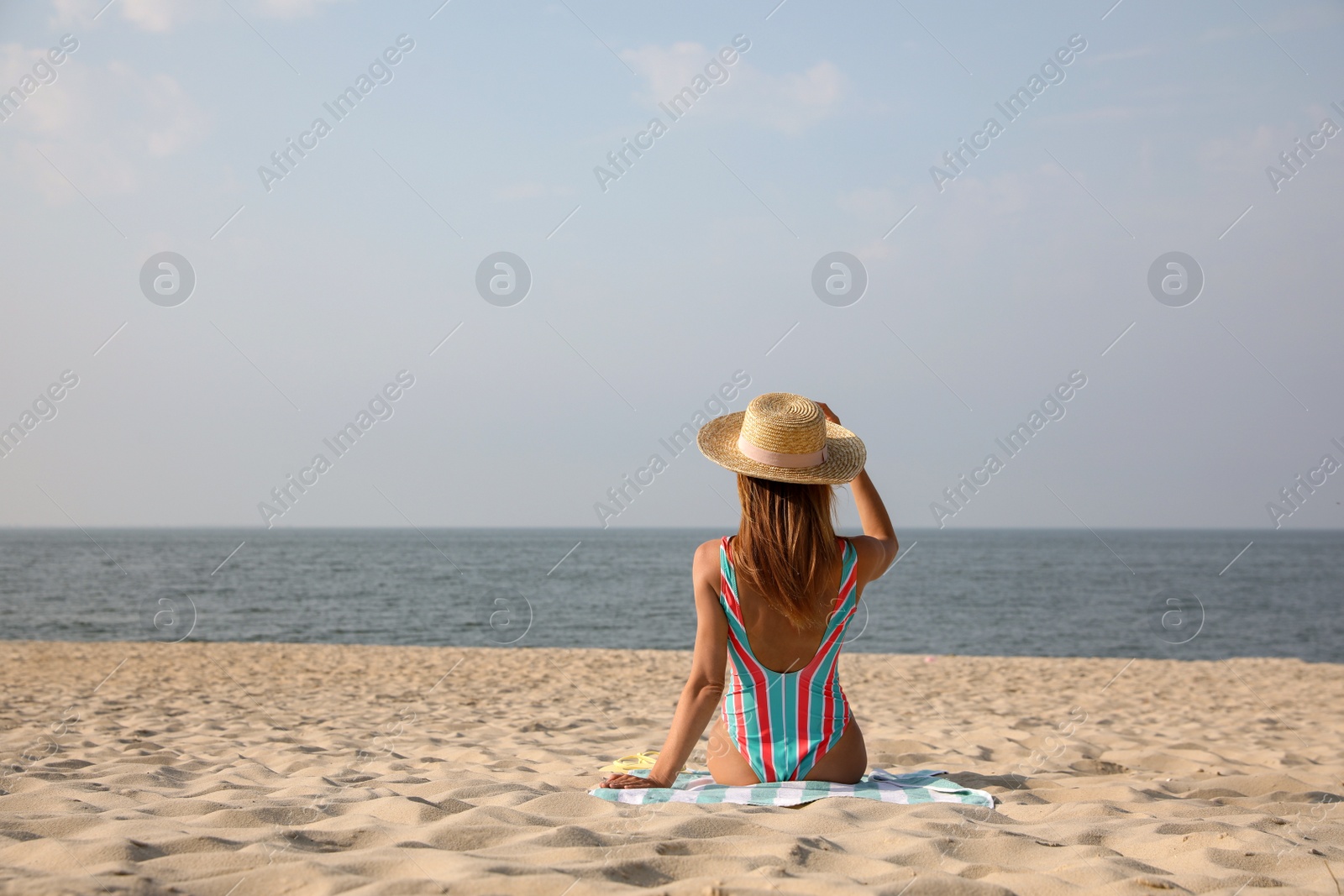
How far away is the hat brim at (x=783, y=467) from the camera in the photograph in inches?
118

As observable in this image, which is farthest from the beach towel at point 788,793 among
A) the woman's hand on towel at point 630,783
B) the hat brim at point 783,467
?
the hat brim at point 783,467

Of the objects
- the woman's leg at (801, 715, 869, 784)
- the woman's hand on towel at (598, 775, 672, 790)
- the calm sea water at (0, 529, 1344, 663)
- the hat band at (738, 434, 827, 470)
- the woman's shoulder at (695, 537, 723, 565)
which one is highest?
the hat band at (738, 434, 827, 470)

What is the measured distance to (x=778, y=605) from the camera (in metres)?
3.03

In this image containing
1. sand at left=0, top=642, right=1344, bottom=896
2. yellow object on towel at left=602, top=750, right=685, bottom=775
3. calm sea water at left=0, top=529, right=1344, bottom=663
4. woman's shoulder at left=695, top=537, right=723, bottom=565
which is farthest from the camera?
calm sea water at left=0, top=529, right=1344, bottom=663

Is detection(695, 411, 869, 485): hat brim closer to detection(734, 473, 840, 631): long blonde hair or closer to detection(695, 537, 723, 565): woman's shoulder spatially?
detection(734, 473, 840, 631): long blonde hair

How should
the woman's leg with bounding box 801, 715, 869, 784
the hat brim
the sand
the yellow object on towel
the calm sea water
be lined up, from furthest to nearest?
the calm sea water, the yellow object on towel, the woman's leg with bounding box 801, 715, 869, 784, the hat brim, the sand

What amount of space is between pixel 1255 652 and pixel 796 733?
2178 centimetres

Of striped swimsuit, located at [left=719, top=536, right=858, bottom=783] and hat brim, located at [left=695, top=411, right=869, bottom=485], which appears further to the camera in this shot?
striped swimsuit, located at [left=719, top=536, right=858, bottom=783]

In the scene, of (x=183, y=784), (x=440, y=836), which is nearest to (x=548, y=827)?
(x=440, y=836)

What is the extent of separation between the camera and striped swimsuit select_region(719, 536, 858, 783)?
3146 millimetres

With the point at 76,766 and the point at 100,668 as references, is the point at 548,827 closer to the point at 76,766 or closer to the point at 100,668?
the point at 76,766

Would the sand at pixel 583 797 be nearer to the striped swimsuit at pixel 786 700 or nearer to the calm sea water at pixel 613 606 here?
the striped swimsuit at pixel 786 700

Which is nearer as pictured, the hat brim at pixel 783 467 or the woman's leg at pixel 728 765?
the hat brim at pixel 783 467

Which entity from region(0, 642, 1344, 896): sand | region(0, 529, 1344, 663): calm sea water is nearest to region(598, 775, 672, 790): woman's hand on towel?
region(0, 642, 1344, 896): sand
